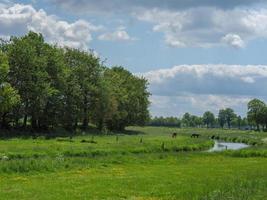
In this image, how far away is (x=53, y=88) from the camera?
105 m

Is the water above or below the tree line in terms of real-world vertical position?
below

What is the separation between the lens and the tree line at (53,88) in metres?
98.2

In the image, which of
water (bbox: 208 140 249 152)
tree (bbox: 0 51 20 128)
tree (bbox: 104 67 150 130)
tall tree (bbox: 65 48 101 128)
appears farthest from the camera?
tree (bbox: 104 67 150 130)

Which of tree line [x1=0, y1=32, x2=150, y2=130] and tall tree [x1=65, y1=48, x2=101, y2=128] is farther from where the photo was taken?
tall tree [x1=65, y1=48, x2=101, y2=128]

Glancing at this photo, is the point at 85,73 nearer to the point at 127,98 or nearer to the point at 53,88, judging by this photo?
the point at 53,88

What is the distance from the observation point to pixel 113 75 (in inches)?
5827

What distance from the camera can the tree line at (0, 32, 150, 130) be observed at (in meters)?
98.2

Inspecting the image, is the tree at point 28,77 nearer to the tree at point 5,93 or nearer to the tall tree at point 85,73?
the tree at point 5,93

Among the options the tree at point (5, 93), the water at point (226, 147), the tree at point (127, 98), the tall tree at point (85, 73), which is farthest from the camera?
the tree at point (127, 98)

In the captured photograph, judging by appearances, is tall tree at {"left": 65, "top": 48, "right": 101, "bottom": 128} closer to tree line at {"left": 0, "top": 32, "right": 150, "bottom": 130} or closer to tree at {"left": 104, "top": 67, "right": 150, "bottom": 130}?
tree line at {"left": 0, "top": 32, "right": 150, "bottom": 130}

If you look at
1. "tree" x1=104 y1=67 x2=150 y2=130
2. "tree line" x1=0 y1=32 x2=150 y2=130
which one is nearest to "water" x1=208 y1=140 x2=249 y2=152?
"tree line" x1=0 y1=32 x2=150 y2=130

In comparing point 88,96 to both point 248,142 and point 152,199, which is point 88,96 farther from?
point 152,199

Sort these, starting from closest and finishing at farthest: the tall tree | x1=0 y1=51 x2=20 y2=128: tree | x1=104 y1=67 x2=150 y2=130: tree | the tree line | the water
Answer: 1. x1=0 y1=51 x2=20 y2=128: tree
2. the water
3. the tree line
4. the tall tree
5. x1=104 y1=67 x2=150 y2=130: tree

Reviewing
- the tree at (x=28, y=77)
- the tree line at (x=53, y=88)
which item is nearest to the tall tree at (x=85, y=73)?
the tree line at (x=53, y=88)
